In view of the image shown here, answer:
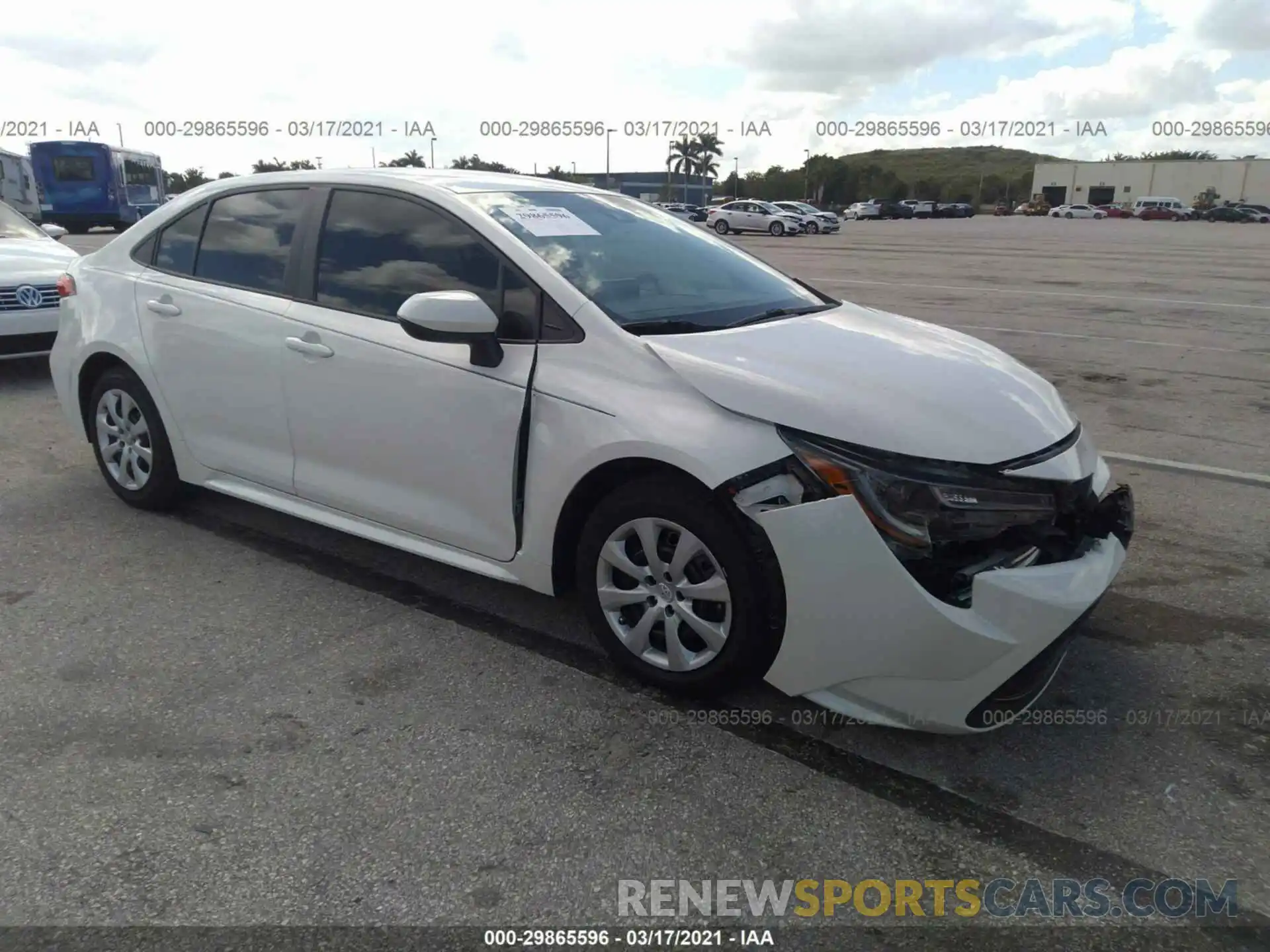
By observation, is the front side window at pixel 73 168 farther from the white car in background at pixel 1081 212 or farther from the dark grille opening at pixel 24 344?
the white car in background at pixel 1081 212

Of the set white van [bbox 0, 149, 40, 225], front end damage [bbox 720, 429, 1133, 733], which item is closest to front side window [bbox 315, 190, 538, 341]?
front end damage [bbox 720, 429, 1133, 733]

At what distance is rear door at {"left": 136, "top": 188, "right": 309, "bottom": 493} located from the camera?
158 inches

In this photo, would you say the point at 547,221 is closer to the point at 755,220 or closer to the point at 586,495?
the point at 586,495

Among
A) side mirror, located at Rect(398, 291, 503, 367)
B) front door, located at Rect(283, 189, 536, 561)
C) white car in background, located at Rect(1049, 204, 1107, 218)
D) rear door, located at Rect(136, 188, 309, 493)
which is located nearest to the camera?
side mirror, located at Rect(398, 291, 503, 367)

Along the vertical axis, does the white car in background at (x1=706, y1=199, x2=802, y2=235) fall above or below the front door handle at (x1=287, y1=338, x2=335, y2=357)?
above

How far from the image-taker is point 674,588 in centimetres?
301

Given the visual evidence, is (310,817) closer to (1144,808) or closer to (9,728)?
(9,728)

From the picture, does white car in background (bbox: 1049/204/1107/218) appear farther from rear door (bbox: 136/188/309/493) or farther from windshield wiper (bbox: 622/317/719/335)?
windshield wiper (bbox: 622/317/719/335)

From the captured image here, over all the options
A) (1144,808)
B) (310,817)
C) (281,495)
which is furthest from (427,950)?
(281,495)

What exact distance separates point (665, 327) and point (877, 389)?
752 mm

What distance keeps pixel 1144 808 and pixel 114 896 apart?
2600mm

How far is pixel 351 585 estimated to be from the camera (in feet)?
13.2

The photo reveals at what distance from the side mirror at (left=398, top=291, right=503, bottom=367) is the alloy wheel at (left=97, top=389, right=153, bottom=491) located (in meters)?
2.11

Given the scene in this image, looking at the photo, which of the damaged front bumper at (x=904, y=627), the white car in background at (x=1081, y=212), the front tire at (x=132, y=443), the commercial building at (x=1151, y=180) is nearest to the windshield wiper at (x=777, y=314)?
the damaged front bumper at (x=904, y=627)
